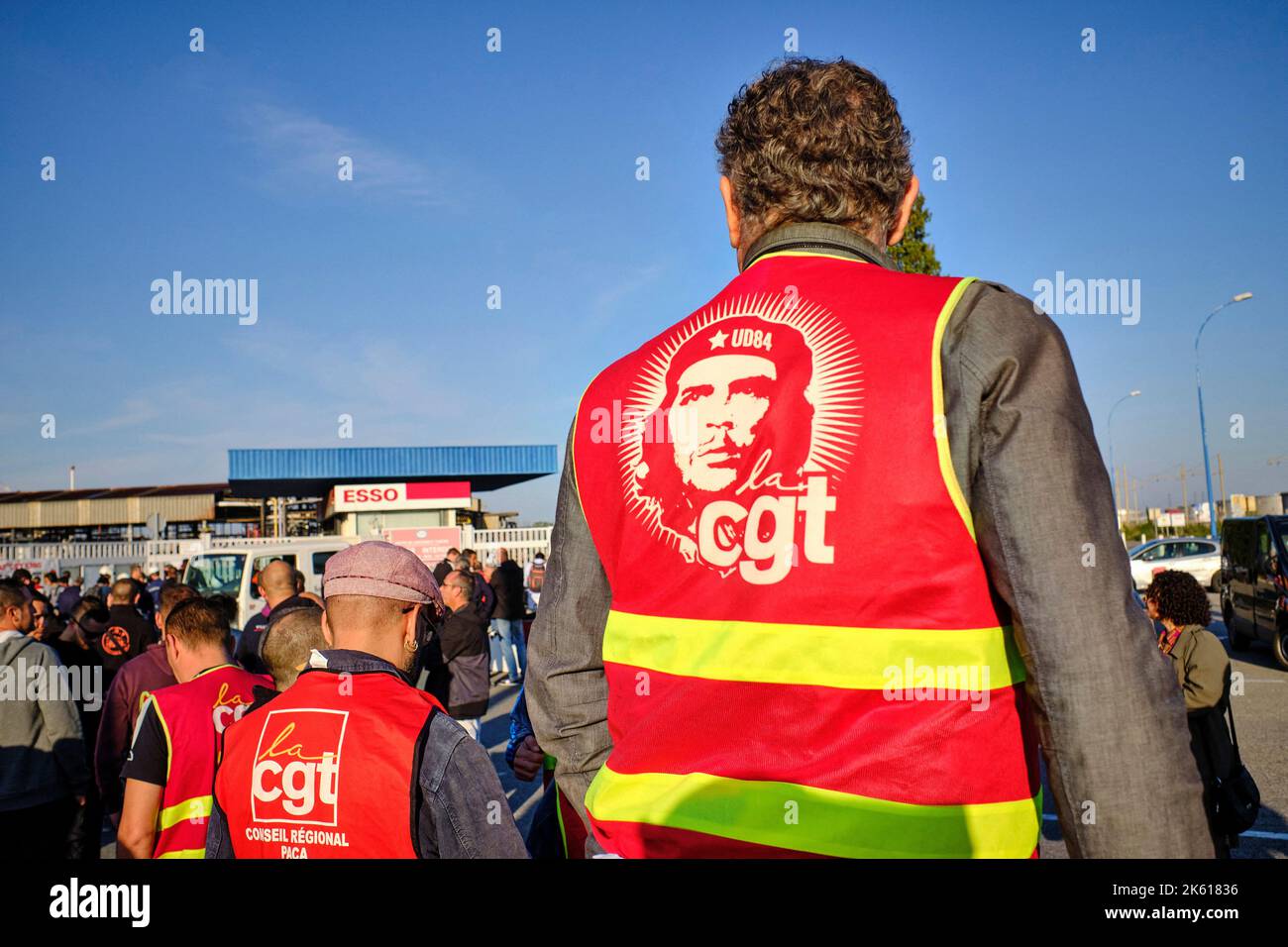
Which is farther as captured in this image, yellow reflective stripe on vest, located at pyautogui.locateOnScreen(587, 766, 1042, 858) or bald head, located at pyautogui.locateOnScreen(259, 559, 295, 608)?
bald head, located at pyautogui.locateOnScreen(259, 559, 295, 608)

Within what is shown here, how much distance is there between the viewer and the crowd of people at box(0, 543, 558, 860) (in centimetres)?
272

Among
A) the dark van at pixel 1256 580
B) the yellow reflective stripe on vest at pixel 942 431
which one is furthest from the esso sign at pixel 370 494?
the yellow reflective stripe on vest at pixel 942 431

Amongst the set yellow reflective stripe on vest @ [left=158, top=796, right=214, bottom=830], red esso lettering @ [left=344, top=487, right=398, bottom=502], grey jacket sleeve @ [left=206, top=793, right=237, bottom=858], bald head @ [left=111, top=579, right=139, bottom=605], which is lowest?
yellow reflective stripe on vest @ [left=158, top=796, right=214, bottom=830]

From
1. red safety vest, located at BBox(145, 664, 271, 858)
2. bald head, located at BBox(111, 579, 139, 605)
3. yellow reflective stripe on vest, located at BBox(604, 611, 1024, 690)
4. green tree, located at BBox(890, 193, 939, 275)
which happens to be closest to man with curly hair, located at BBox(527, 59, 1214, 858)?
yellow reflective stripe on vest, located at BBox(604, 611, 1024, 690)

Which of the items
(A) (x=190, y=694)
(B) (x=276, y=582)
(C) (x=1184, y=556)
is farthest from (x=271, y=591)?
(C) (x=1184, y=556)

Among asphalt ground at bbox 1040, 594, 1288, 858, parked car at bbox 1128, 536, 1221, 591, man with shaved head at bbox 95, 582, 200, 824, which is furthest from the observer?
parked car at bbox 1128, 536, 1221, 591

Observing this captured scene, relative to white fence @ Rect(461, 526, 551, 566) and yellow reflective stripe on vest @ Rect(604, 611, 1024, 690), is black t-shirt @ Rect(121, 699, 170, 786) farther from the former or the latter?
white fence @ Rect(461, 526, 551, 566)

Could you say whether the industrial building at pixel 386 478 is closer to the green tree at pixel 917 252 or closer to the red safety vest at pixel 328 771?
the green tree at pixel 917 252

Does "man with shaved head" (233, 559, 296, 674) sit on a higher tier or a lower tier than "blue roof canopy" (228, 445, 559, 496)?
lower

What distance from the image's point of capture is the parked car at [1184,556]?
2444cm

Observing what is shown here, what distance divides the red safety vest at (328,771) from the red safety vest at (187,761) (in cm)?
99

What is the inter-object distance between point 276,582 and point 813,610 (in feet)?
25.1

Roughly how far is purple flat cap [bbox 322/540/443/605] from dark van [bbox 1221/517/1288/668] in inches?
524
